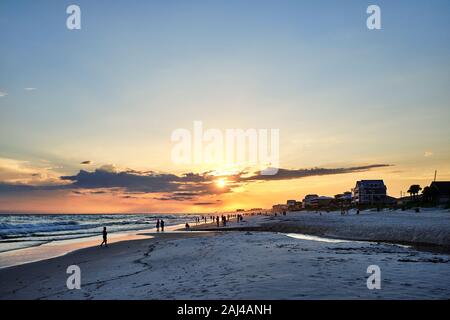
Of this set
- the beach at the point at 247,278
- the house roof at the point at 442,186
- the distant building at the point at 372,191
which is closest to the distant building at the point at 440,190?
the house roof at the point at 442,186

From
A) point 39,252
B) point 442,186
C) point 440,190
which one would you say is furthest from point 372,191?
point 39,252

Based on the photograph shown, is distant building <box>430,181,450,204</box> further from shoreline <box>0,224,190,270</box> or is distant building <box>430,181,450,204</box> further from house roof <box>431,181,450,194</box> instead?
shoreline <box>0,224,190,270</box>

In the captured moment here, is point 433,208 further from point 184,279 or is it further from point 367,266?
point 184,279

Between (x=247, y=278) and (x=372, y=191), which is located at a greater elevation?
(x=372, y=191)

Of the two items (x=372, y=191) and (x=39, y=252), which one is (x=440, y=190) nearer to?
(x=372, y=191)

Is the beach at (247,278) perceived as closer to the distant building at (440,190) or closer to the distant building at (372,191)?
the distant building at (440,190)

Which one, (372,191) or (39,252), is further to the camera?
(372,191)

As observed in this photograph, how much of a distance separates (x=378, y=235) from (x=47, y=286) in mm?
28779

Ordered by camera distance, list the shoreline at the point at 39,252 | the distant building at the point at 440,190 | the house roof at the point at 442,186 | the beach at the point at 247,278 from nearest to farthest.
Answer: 1. the beach at the point at 247,278
2. the shoreline at the point at 39,252
3. the distant building at the point at 440,190
4. the house roof at the point at 442,186

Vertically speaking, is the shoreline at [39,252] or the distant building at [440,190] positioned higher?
the distant building at [440,190]

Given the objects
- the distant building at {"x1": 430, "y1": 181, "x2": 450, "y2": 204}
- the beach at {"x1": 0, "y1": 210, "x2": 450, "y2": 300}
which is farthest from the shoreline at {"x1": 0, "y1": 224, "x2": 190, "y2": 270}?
the distant building at {"x1": 430, "y1": 181, "x2": 450, "y2": 204}

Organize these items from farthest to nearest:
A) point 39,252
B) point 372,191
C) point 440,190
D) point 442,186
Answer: point 372,191 < point 442,186 < point 440,190 < point 39,252
